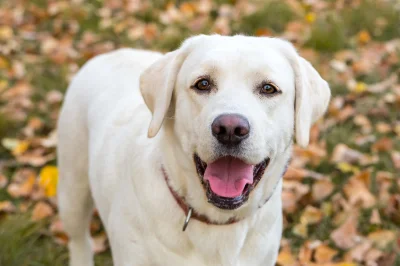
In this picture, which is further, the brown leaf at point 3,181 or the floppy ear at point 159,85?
the brown leaf at point 3,181

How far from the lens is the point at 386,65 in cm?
549

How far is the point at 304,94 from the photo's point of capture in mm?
2391

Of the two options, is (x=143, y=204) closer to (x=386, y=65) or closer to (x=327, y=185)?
(x=327, y=185)

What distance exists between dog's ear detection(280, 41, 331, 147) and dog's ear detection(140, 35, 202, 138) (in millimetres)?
444

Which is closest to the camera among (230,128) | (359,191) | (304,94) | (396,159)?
(230,128)

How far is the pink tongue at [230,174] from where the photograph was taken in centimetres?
227

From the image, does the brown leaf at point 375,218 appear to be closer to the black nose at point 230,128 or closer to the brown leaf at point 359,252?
the brown leaf at point 359,252

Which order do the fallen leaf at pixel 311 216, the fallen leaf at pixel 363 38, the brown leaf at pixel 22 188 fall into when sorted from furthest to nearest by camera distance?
the fallen leaf at pixel 363 38, the brown leaf at pixel 22 188, the fallen leaf at pixel 311 216

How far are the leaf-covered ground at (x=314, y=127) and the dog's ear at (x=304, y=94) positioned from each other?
1.24m

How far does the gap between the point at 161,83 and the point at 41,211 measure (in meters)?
1.85

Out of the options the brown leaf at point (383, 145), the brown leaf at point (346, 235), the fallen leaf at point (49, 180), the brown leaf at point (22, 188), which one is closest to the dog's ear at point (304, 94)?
the brown leaf at point (346, 235)

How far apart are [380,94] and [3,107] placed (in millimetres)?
3321

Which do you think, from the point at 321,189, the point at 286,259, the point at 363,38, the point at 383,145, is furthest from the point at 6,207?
the point at 363,38

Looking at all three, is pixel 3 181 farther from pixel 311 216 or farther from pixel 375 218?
pixel 375 218
